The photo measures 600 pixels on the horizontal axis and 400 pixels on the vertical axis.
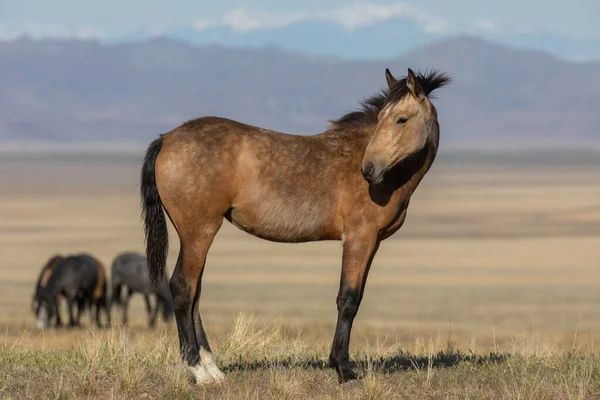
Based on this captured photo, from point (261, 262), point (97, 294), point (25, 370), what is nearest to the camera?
point (25, 370)

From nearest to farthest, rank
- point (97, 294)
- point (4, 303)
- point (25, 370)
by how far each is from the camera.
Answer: point (25, 370) < point (97, 294) < point (4, 303)

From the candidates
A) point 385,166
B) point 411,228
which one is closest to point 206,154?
point 385,166

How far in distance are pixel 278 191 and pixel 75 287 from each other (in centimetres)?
1665

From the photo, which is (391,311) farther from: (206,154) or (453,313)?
(206,154)

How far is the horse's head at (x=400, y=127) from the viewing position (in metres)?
9.26

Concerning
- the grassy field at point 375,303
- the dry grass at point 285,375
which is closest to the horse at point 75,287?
the grassy field at point 375,303

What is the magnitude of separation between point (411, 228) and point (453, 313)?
28.1 meters

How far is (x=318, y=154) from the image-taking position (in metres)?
9.70

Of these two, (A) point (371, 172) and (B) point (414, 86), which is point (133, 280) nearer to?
(B) point (414, 86)

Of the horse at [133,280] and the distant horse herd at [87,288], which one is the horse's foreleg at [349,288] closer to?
the distant horse herd at [87,288]

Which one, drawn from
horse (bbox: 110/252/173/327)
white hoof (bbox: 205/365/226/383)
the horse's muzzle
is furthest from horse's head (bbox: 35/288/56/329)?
the horse's muzzle

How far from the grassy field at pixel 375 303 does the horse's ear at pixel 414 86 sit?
7.24ft

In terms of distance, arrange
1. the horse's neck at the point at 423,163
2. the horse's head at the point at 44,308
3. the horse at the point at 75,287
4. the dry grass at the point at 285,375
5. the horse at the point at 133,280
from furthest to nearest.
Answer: the horse at the point at 133,280 → the horse at the point at 75,287 → the horse's head at the point at 44,308 → the horse's neck at the point at 423,163 → the dry grass at the point at 285,375

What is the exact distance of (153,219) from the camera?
963cm
